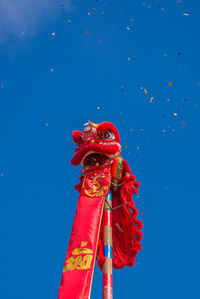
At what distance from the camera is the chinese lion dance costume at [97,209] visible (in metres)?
5.73

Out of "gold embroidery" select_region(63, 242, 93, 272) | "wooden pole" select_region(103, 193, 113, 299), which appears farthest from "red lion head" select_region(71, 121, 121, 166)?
"gold embroidery" select_region(63, 242, 93, 272)

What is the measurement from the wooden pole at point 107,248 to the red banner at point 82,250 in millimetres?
234

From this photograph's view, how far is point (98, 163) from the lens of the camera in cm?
758

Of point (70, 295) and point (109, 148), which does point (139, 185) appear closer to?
point (109, 148)

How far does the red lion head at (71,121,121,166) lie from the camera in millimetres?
7453

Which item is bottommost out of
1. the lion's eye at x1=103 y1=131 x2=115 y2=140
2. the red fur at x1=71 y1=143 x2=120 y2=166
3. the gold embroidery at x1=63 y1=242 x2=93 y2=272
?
the gold embroidery at x1=63 y1=242 x2=93 y2=272

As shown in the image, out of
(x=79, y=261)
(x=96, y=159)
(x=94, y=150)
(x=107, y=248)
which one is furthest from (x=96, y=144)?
(x=79, y=261)

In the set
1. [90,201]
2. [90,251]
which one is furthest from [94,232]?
[90,201]

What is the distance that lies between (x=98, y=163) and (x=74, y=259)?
7.92 feet

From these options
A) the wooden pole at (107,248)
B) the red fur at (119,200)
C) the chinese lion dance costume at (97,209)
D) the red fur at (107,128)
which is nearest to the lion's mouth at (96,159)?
the chinese lion dance costume at (97,209)

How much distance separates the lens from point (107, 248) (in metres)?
6.28

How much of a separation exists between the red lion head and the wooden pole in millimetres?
997

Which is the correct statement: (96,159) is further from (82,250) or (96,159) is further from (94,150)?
(82,250)

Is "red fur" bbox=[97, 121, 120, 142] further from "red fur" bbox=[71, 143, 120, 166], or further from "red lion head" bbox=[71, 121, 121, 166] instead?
"red fur" bbox=[71, 143, 120, 166]
